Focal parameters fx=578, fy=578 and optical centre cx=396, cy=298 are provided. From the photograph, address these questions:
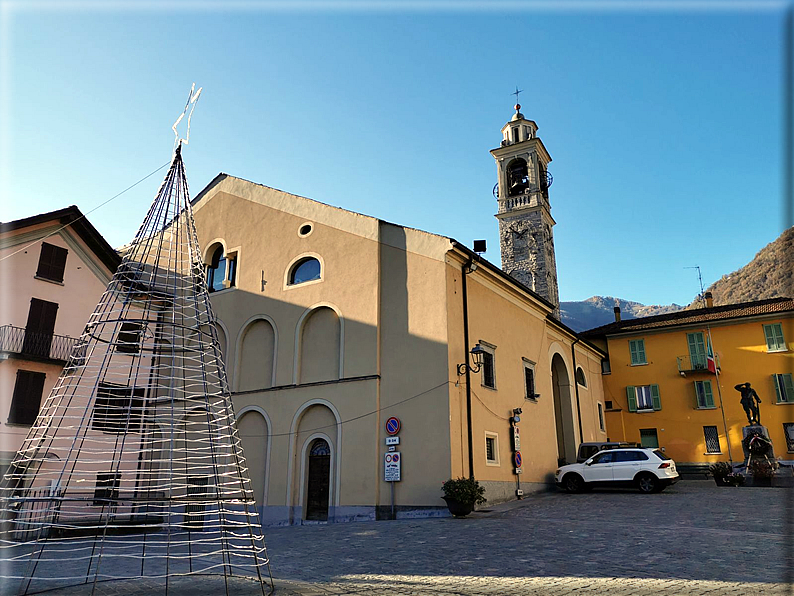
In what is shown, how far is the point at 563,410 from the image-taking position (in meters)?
26.0

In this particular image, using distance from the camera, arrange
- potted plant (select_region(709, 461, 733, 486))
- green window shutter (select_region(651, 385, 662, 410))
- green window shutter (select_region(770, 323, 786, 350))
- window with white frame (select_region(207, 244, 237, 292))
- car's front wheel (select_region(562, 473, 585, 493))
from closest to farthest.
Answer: car's front wheel (select_region(562, 473, 585, 493)), potted plant (select_region(709, 461, 733, 486)), window with white frame (select_region(207, 244, 237, 292)), green window shutter (select_region(770, 323, 786, 350)), green window shutter (select_region(651, 385, 662, 410))

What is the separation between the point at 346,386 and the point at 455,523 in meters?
5.93

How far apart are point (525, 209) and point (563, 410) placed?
23.7m

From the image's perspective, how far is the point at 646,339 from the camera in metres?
32.7

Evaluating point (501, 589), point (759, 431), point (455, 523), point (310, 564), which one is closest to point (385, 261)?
point (455, 523)

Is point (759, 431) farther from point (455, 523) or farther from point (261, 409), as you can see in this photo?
point (261, 409)

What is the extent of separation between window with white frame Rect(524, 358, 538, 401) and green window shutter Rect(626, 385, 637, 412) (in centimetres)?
1263

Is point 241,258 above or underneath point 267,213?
underneath

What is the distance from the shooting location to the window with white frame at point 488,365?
18.7 m

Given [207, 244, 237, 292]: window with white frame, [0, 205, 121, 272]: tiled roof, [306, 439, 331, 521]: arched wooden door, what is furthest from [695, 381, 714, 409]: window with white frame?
[0, 205, 121, 272]: tiled roof

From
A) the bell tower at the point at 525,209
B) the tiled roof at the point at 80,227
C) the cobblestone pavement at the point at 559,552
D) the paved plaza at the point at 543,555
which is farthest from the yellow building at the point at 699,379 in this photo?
the tiled roof at the point at 80,227

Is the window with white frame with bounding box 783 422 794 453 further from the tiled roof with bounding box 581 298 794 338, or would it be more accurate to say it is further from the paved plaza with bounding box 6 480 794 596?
the paved plaza with bounding box 6 480 794 596

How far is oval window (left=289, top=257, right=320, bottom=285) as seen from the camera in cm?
2011

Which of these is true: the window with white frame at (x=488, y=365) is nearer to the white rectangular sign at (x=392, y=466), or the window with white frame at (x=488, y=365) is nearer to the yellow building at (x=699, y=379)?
the white rectangular sign at (x=392, y=466)
